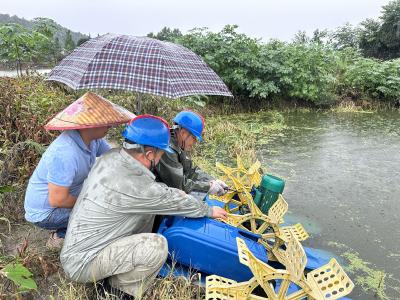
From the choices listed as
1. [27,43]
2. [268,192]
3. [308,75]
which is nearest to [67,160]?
[268,192]

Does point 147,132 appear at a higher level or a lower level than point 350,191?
higher

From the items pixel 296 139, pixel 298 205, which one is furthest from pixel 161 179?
pixel 296 139

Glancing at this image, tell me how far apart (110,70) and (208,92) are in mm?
651

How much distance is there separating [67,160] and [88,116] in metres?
0.29

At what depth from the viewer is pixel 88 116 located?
2248 millimetres

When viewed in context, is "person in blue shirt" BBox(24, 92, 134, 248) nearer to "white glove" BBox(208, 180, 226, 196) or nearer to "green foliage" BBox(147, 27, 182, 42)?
"white glove" BBox(208, 180, 226, 196)

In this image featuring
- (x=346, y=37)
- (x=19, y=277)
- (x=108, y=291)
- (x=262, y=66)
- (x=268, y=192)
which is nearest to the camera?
(x=19, y=277)

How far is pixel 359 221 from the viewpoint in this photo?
401cm

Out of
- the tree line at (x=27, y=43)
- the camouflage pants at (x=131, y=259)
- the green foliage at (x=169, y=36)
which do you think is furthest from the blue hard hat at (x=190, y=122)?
the green foliage at (x=169, y=36)

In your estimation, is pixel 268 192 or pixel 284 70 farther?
pixel 284 70

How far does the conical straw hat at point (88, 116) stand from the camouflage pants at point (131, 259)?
27.9 inches

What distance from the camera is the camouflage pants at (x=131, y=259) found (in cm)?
198

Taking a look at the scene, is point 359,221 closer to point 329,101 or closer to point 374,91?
point 329,101

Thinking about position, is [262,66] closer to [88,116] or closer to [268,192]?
[268,192]
